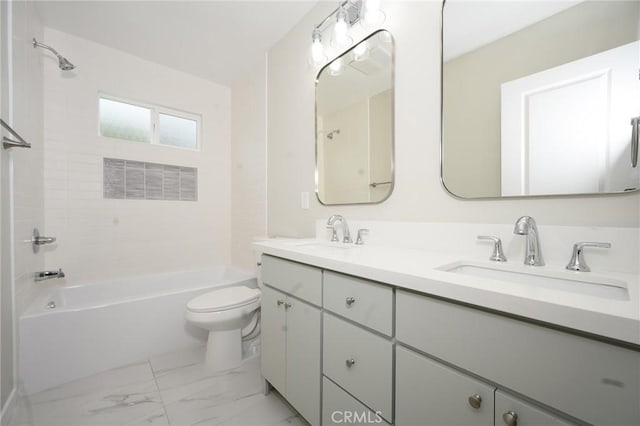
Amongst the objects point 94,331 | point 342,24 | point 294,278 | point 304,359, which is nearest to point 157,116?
point 94,331

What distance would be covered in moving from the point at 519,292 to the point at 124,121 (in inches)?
124

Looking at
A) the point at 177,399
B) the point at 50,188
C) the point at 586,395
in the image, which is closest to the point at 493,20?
the point at 586,395

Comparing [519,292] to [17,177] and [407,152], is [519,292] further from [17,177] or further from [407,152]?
[17,177]

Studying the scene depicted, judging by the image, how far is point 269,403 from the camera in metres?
1.37

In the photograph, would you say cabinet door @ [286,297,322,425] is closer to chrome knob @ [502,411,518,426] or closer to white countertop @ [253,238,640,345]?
white countertop @ [253,238,640,345]

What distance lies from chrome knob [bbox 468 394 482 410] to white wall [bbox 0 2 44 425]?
1939mm

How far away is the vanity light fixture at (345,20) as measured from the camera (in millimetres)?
1318

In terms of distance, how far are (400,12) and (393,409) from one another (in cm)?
170

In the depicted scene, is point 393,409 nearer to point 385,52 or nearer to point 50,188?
point 385,52

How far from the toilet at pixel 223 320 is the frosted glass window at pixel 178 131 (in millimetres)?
1798

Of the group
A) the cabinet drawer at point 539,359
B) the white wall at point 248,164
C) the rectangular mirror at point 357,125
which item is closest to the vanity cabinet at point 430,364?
the cabinet drawer at point 539,359

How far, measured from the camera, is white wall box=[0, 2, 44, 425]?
126 cm

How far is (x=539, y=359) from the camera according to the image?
49 centimetres

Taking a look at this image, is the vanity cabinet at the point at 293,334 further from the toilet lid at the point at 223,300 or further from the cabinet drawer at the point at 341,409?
the toilet lid at the point at 223,300
